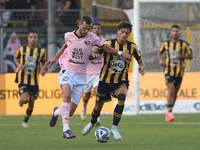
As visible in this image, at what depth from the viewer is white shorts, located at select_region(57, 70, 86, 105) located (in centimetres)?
610

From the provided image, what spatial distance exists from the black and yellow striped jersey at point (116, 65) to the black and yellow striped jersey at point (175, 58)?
3642mm

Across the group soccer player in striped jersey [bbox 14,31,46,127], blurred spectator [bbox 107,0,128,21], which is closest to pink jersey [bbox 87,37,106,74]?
soccer player in striped jersey [bbox 14,31,46,127]

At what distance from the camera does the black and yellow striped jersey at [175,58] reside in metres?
9.87

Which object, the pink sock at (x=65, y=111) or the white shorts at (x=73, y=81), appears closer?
the pink sock at (x=65, y=111)

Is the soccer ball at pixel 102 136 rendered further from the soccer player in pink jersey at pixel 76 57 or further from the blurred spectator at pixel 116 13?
the blurred spectator at pixel 116 13

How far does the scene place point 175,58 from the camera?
391 inches

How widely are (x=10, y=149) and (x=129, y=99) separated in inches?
267

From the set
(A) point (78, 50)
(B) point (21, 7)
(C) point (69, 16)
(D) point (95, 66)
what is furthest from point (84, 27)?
(B) point (21, 7)

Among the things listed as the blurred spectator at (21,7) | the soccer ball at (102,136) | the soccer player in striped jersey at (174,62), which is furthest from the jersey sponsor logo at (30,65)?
the blurred spectator at (21,7)

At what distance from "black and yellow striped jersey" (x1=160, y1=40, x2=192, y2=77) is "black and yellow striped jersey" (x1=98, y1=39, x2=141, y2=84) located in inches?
143

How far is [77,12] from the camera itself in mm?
14766

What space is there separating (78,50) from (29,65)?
2821 mm

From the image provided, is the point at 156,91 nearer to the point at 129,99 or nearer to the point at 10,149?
the point at 129,99

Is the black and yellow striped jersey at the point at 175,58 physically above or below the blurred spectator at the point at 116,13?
below
